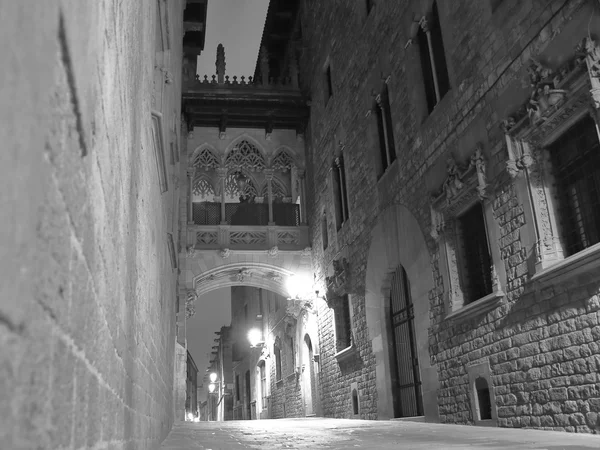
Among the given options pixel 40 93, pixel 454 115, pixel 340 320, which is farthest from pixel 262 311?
pixel 40 93

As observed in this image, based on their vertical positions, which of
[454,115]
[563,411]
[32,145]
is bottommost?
[563,411]

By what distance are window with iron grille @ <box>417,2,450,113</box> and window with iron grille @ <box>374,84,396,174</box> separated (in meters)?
1.56

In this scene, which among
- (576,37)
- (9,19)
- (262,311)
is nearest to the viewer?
(9,19)

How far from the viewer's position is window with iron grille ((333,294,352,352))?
14.1 metres

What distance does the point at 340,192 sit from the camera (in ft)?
49.9

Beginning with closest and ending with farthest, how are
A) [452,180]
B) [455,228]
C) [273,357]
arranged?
[452,180] < [455,228] < [273,357]

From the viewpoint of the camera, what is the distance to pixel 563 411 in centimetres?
599

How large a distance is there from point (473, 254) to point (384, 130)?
14.2ft

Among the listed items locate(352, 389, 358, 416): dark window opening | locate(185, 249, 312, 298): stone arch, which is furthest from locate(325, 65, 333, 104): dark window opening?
locate(352, 389, 358, 416): dark window opening

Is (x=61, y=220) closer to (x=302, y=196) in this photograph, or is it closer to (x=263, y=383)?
(x=302, y=196)

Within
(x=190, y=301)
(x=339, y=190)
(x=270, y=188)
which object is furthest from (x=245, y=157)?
(x=190, y=301)

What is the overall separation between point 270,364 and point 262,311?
273 centimetres

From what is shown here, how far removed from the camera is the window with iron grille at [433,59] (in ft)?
31.3

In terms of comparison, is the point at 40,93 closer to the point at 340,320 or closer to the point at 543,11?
the point at 543,11
